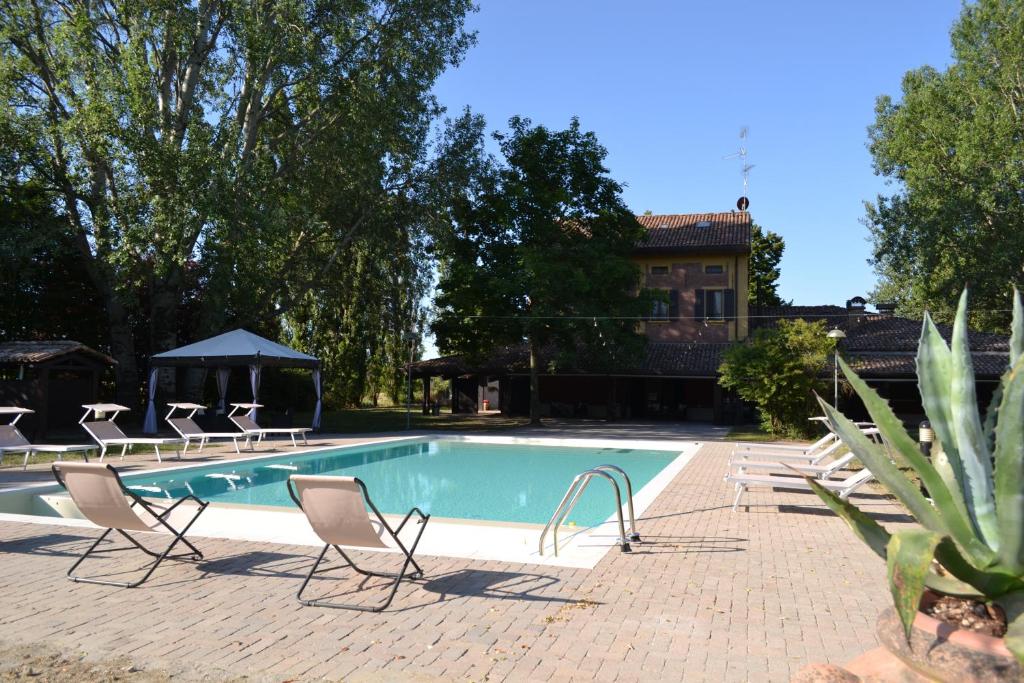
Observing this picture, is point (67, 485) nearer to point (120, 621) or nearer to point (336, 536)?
point (120, 621)

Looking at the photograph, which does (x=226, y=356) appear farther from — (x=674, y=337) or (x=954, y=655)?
(x=674, y=337)

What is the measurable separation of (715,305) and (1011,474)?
29.1 metres

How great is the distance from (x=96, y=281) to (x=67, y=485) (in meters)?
18.9

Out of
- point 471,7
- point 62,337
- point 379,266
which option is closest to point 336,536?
point 379,266

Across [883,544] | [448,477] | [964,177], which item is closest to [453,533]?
[883,544]

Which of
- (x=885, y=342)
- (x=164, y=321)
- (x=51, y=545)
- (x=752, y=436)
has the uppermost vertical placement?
(x=164, y=321)

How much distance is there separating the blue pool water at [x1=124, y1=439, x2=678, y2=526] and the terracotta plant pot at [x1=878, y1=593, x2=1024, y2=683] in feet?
22.2

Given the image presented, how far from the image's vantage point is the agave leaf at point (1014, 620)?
222cm

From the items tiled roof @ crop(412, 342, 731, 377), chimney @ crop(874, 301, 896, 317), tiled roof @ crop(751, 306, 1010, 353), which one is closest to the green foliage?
tiled roof @ crop(751, 306, 1010, 353)

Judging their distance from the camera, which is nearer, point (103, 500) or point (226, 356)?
point (103, 500)

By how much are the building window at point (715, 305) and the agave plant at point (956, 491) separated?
28.2 m

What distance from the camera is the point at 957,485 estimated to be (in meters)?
2.71

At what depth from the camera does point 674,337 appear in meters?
31.1

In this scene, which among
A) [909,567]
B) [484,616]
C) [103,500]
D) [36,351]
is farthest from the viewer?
[36,351]
